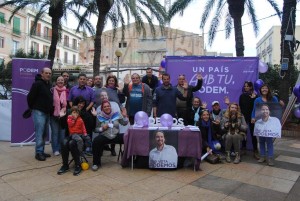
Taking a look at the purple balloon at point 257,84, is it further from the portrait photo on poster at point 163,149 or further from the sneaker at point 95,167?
the sneaker at point 95,167

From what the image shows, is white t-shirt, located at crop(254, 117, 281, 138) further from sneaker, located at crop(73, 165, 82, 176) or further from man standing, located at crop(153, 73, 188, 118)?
sneaker, located at crop(73, 165, 82, 176)

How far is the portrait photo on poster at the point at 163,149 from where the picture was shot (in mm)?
5336

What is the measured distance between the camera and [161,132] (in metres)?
5.34

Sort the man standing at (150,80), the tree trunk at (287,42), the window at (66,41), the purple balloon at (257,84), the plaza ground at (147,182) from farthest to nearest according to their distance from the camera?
1. the window at (66,41)
2. the tree trunk at (287,42)
3. the man standing at (150,80)
4. the purple balloon at (257,84)
5. the plaza ground at (147,182)

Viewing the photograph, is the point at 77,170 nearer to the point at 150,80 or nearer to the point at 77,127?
the point at 77,127

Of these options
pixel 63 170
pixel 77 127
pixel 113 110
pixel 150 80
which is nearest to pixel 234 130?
pixel 150 80

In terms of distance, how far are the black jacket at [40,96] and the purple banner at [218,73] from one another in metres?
3.04

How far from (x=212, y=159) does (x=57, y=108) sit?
3.36 meters

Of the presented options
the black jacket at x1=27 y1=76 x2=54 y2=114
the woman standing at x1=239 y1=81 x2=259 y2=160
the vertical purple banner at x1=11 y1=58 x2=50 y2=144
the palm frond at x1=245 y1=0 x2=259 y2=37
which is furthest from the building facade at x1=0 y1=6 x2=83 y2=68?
the woman standing at x1=239 y1=81 x2=259 y2=160

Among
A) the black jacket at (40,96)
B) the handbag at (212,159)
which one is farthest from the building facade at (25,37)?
the handbag at (212,159)

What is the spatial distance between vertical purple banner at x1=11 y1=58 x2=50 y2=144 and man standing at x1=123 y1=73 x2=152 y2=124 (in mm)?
2443

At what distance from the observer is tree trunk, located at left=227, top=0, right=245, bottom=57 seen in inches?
468

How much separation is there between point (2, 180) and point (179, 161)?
3.02 meters

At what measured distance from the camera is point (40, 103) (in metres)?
6.02
